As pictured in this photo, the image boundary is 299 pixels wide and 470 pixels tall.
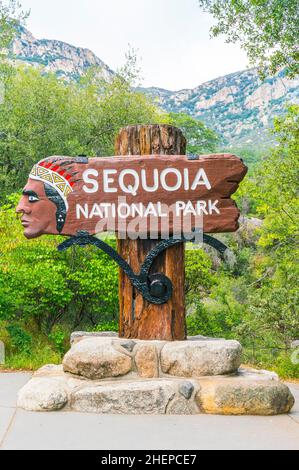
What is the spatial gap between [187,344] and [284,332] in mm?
5577

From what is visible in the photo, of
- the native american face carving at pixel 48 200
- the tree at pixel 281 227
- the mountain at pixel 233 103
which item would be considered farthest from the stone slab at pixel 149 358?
the mountain at pixel 233 103

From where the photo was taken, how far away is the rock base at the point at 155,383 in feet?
16.5

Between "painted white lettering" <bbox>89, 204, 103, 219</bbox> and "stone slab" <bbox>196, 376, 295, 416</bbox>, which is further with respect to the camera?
"painted white lettering" <bbox>89, 204, 103, 219</bbox>

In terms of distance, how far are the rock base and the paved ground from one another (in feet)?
0.47

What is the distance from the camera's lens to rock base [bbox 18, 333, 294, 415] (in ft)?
16.5

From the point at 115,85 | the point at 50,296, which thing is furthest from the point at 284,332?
the point at 115,85

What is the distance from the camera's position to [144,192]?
5.95 m

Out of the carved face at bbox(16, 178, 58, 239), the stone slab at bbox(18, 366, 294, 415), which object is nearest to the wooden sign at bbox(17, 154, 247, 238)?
the carved face at bbox(16, 178, 58, 239)

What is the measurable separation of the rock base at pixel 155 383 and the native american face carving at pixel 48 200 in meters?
1.33

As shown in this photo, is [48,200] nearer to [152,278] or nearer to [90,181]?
[90,181]

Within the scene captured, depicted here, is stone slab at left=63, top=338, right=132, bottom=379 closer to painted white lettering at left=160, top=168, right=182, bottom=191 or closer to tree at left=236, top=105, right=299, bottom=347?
painted white lettering at left=160, top=168, right=182, bottom=191
